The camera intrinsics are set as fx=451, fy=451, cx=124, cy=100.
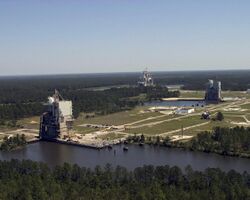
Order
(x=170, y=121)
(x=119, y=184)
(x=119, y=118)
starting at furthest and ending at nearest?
(x=119, y=118) < (x=170, y=121) < (x=119, y=184)

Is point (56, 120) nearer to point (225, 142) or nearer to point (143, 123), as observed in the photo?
point (143, 123)

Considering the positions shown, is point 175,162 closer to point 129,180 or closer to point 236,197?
point 129,180

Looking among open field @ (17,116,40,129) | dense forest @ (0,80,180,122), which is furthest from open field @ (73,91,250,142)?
open field @ (17,116,40,129)

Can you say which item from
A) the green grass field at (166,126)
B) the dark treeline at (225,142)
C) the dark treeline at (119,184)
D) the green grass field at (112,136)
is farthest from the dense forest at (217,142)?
the dark treeline at (119,184)

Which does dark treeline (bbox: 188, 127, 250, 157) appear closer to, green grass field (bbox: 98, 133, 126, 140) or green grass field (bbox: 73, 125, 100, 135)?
green grass field (bbox: 98, 133, 126, 140)

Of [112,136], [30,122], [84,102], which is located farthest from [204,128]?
[84,102]
